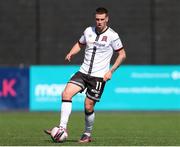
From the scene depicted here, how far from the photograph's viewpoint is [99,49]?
1146cm

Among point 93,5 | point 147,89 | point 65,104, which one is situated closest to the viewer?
point 65,104

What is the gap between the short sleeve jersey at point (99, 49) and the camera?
37.6 ft

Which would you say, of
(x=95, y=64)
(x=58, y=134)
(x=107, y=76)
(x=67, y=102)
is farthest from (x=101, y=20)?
(x=58, y=134)

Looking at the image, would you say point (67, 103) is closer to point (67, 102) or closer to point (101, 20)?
point (67, 102)

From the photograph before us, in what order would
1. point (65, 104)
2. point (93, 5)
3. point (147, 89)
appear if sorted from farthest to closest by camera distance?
point (93, 5)
point (147, 89)
point (65, 104)

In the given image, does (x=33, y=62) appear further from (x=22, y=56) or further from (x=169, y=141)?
(x=169, y=141)

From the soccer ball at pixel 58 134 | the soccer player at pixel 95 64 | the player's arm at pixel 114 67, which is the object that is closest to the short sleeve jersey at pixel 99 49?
the soccer player at pixel 95 64

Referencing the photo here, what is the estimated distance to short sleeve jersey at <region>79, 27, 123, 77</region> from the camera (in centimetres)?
1145

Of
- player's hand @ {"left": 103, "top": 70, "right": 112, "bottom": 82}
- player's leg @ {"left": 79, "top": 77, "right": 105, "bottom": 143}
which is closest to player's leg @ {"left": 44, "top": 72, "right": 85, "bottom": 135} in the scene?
player's leg @ {"left": 79, "top": 77, "right": 105, "bottom": 143}

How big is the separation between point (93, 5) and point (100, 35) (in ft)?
55.7

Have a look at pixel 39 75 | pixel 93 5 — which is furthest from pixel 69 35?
pixel 39 75

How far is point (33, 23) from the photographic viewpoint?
28719 mm

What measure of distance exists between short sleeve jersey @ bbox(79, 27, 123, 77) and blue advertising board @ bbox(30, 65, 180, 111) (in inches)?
456

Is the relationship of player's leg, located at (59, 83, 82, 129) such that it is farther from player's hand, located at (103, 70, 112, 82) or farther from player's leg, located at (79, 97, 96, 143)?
player's hand, located at (103, 70, 112, 82)
